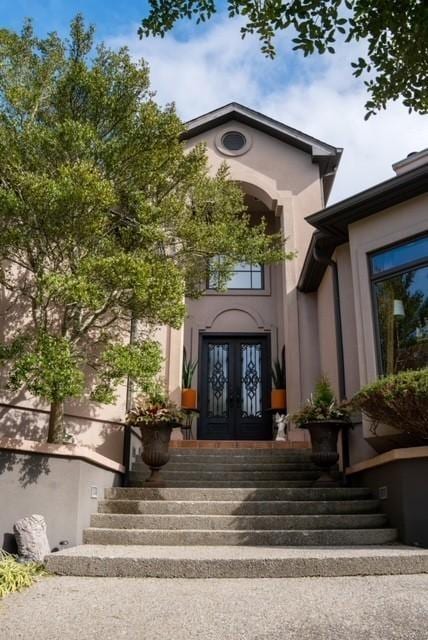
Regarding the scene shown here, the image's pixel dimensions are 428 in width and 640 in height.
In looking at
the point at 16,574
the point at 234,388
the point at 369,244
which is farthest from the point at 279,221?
the point at 16,574

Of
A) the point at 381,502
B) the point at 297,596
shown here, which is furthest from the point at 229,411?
the point at 297,596

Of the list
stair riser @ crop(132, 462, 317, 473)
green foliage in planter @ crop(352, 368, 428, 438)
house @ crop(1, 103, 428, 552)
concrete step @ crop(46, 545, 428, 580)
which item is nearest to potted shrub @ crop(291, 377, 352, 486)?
house @ crop(1, 103, 428, 552)

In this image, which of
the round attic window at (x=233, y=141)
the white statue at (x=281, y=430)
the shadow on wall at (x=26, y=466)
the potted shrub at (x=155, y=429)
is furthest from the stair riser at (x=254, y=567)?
the round attic window at (x=233, y=141)

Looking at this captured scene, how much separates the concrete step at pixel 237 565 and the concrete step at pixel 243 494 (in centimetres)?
169

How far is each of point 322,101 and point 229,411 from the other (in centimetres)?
776

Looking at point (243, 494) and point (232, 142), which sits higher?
point (232, 142)

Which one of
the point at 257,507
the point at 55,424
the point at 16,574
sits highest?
the point at 55,424

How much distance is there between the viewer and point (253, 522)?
5.74 metres

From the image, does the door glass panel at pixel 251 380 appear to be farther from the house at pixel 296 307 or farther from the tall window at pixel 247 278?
the tall window at pixel 247 278

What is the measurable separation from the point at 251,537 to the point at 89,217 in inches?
145

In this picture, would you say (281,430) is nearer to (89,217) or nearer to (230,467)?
(230,467)

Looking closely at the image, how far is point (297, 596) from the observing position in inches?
151

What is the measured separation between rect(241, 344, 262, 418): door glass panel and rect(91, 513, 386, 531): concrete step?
219 inches

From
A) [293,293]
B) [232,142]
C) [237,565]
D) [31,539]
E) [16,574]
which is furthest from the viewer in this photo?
[232,142]
